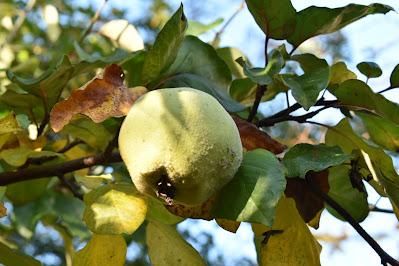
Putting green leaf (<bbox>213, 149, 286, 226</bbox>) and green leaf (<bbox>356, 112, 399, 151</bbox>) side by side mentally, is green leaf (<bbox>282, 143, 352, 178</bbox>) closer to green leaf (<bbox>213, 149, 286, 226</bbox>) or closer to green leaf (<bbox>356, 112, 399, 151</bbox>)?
green leaf (<bbox>213, 149, 286, 226</bbox>)

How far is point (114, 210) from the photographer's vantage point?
29.1 inches

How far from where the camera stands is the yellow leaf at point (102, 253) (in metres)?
0.78

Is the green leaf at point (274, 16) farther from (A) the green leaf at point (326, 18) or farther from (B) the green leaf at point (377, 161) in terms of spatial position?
(B) the green leaf at point (377, 161)

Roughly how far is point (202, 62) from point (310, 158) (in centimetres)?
22

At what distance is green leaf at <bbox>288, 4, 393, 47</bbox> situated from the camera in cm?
79

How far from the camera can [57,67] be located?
2.76 feet

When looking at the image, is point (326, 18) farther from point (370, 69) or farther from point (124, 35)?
point (124, 35)

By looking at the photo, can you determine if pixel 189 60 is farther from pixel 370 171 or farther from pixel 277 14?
pixel 370 171

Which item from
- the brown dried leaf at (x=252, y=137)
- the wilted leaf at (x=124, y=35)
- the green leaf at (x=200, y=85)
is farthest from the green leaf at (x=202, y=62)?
the wilted leaf at (x=124, y=35)

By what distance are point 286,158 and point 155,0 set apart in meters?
1.60

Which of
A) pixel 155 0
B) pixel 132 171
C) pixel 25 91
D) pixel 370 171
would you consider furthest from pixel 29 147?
pixel 155 0

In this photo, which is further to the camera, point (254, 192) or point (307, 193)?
point (307, 193)

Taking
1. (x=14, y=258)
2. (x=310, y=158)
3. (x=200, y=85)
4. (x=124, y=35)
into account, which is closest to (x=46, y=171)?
(x=14, y=258)

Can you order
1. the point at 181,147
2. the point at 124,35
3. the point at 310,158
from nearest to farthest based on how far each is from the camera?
the point at 181,147
the point at 310,158
the point at 124,35
